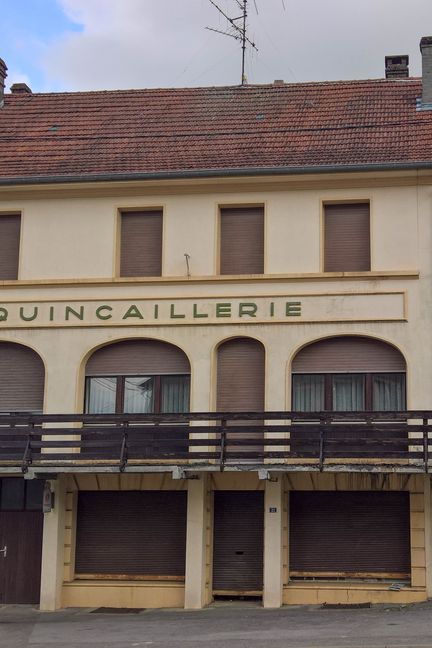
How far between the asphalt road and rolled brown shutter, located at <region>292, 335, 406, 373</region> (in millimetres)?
4857

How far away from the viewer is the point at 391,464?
62.7 feet

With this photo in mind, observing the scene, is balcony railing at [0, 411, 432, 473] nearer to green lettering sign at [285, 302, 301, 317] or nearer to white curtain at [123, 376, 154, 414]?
white curtain at [123, 376, 154, 414]

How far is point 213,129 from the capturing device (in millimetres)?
23766

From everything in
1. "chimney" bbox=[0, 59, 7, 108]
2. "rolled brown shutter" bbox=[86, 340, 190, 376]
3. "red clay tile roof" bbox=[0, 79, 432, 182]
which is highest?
"chimney" bbox=[0, 59, 7, 108]

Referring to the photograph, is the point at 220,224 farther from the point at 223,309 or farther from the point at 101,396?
the point at 101,396

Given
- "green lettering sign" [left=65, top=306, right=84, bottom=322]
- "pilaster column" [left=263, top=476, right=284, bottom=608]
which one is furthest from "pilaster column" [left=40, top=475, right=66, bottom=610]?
"pilaster column" [left=263, top=476, right=284, bottom=608]

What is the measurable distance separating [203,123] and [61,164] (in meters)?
3.67

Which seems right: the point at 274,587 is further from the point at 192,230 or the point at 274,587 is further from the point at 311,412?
the point at 192,230

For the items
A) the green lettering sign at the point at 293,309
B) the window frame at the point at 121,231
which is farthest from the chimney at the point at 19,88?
the green lettering sign at the point at 293,309

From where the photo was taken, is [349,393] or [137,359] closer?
[349,393]

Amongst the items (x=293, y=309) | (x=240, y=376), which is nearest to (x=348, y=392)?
(x=293, y=309)

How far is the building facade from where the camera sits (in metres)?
20.2

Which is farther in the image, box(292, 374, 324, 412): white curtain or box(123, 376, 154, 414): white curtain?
box(123, 376, 154, 414): white curtain

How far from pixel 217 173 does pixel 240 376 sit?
444 cm
